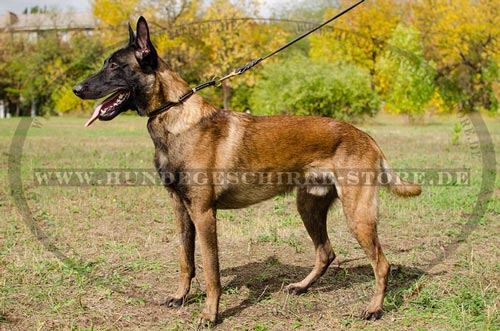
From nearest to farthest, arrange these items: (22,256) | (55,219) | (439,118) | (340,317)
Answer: (340,317) < (22,256) < (55,219) < (439,118)

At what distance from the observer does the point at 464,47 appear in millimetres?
31359

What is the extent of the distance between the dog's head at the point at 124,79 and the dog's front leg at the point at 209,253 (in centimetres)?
107

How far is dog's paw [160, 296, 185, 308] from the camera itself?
14.7 ft

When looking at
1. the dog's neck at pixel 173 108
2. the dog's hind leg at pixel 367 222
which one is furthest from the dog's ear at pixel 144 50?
the dog's hind leg at pixel 367 222

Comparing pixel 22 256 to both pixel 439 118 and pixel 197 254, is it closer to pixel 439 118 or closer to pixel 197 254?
pixel 197 254

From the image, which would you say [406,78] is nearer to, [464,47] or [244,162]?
[464,47]

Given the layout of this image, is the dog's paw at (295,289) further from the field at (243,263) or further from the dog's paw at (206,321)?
the dog's paw at (206,321)

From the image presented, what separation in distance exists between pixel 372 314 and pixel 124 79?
285cm

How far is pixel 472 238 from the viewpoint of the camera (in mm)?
6512

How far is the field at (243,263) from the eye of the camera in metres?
4.15

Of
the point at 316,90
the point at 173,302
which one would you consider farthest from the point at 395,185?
the point at 316,90

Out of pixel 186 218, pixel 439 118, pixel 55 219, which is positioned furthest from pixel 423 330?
pixel 439 118

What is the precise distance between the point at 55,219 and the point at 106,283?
9.57ft

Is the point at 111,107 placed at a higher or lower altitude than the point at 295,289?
higher
